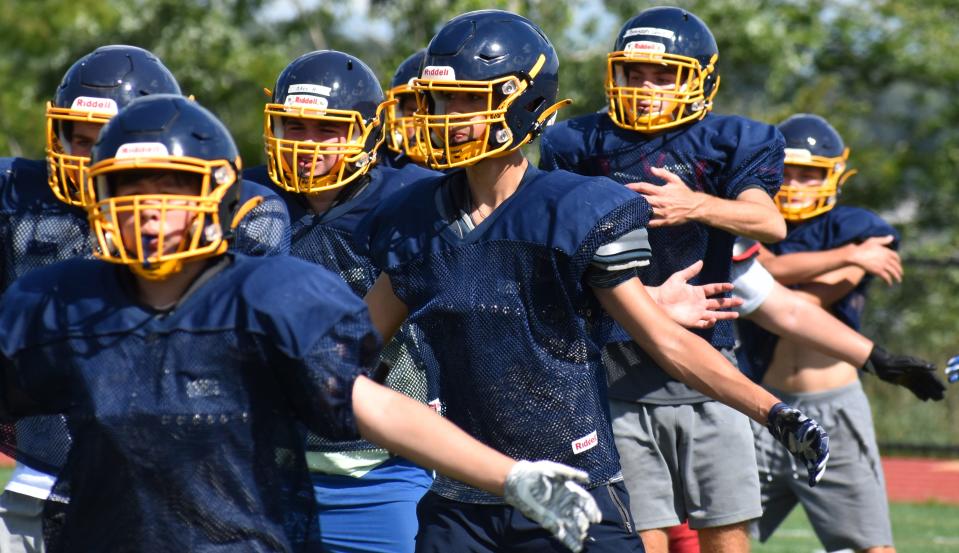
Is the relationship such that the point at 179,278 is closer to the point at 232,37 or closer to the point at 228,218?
the point at 228,218

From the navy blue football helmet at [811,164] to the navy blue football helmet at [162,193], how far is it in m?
3.63

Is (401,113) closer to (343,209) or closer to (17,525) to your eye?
(343,209)

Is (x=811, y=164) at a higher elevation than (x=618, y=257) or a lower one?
lower

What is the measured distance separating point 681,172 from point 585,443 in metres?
1.31

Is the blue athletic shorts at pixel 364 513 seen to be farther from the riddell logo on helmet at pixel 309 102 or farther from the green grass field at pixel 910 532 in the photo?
the green grass field at pixel 910 532

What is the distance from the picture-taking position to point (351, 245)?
14.0 ft

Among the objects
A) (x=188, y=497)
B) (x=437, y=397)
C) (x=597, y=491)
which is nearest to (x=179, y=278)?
(x=188, y=497)

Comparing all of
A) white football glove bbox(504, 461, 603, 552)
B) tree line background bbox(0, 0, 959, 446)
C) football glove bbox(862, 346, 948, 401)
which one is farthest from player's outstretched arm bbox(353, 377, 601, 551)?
tree line background bbox(0, 0, 959, 446)

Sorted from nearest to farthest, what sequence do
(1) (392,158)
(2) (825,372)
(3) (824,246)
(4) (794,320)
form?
(4) (794,320)
(1) (392,158)
(2) (825,372)
(3) (824,246)

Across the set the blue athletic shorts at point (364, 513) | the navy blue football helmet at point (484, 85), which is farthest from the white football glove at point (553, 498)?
the blue athletic shorts at point (364, 513)

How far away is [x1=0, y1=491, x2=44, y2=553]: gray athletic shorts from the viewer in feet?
12.3

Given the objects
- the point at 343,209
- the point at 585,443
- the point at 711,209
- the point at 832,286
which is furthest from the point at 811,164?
the point at 585,443

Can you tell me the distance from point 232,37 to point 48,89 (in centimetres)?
318

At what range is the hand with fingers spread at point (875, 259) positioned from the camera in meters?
5.99
